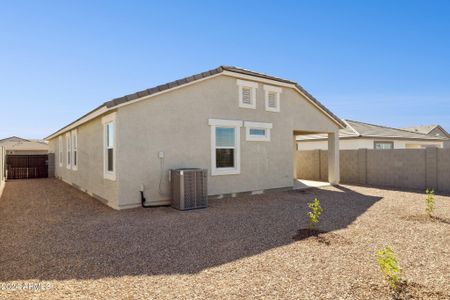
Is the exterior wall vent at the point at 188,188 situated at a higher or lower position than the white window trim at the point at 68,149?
lower

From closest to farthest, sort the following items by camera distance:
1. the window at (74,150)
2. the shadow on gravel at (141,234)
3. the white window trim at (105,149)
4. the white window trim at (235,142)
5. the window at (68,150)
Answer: the shadow on gravel at (141,234)
the white window trim at (105,149)
the white window trim at (235,142)
the window at (74,150)
the window at (68,150)

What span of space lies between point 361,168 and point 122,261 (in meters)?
14.7

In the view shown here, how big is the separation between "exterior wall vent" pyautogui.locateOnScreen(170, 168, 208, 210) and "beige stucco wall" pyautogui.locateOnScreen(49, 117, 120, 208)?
1784 millimetres

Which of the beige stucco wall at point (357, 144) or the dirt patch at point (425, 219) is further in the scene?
the beige stucco wall at point (357, 144)

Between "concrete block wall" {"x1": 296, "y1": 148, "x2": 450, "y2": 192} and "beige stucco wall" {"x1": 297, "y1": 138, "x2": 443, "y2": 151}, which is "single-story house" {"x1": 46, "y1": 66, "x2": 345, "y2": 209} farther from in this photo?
"beige stucco wall" {"x1": 297, "y1": 138, "x2": 443, "y2": 151}

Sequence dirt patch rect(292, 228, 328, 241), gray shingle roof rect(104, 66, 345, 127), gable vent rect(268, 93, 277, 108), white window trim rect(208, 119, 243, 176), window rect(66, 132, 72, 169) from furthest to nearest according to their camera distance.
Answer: window rect(66, 132, 72, 169)
gable vent rect(268, 93, 277, 108)
white window trim rect(208, 119, 243, 176)
gray shingle roof rect(104, 66, 345, 127)
dirt patch rect(292, 228, 328, 241)

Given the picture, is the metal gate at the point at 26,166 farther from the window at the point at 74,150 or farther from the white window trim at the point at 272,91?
the white window trim at the point at 272,91

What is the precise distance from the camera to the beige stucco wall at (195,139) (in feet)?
29.1

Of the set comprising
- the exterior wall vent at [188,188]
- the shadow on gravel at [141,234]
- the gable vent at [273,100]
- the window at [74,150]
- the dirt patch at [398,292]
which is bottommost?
the shadow on gravel at [141,234]

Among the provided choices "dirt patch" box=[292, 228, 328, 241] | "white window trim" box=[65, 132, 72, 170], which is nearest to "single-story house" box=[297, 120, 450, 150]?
"dirt patch" box=[292, 228, 328, 241]

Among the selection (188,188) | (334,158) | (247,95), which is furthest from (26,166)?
(334,158)

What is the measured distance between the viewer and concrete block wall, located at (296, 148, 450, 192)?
514 inches

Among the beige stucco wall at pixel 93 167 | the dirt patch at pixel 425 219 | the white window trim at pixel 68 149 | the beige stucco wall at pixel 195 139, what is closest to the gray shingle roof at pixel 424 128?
the beige stucco wall at pixel 195 139

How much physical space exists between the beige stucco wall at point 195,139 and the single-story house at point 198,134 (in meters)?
0.03
